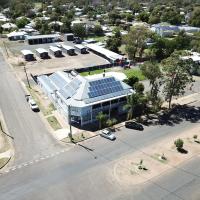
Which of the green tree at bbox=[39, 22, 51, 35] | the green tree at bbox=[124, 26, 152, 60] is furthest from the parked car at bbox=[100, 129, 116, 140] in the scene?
the green tree at bbox=[39, 22, 51, 35]

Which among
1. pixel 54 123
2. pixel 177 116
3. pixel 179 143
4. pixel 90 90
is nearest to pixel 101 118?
pixel 90 90

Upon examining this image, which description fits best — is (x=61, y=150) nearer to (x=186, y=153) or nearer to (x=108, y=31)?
(x=186, y=153)

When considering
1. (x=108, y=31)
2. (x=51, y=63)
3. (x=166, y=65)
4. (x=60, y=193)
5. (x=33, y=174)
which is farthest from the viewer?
(x=108, y=31)

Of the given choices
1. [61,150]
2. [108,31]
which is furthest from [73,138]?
[108,31]

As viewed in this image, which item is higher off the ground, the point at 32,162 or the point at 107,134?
the point at 107,134

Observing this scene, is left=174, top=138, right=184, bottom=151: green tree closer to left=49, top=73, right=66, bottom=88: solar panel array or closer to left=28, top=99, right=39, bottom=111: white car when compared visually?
left=49, top=73, right=66, bottom=88: solar panel array

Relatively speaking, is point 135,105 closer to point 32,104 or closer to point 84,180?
point 84,180

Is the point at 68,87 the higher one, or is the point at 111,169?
the point at 68,87
